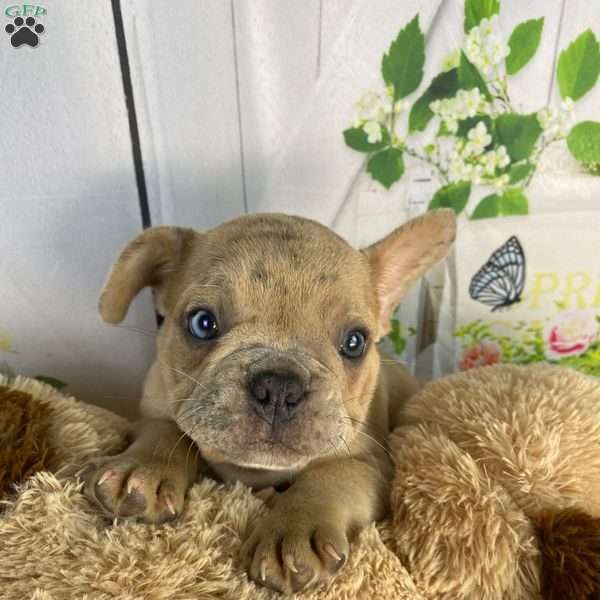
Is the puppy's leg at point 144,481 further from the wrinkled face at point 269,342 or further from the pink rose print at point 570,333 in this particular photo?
the pink rose print at point 570,333

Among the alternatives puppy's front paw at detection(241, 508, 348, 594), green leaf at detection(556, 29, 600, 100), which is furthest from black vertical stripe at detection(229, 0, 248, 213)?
puppy's front paw at detection(241, 508, 348, 594)

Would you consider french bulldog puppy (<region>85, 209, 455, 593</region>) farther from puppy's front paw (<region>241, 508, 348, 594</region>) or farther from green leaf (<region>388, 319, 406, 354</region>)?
green leaf (<region>388, 319, 406, 354</region>)

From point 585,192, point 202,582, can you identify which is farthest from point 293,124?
point 202,582

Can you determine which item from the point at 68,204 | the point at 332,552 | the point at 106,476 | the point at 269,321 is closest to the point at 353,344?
the point at 269,321

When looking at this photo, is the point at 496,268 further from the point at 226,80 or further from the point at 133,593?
the point at 133,593

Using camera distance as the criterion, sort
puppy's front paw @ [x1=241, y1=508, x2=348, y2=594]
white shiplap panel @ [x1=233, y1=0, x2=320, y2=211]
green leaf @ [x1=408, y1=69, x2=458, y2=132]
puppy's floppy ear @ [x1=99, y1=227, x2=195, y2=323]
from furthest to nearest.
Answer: green leaf @ [x1=408, y1=69, x2=458, y2=132] < white shiplap panel @ [x1=233, y1=0, x2=320, y2=211] < puppy's floppy ear @ [x1=99, y1=227, x2=195, y2=323] < puppy's front paw @ [x1=241, y1=508, x2=348, y2=594]
